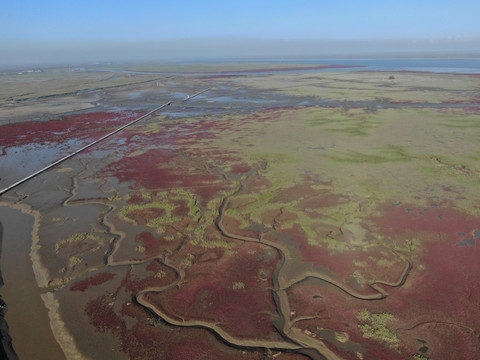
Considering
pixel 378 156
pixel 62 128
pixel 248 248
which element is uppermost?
pixel 62 128

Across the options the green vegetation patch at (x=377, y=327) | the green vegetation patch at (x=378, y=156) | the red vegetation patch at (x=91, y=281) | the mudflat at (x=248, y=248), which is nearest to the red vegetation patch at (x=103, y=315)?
the mudflat at (x=248, y=248)

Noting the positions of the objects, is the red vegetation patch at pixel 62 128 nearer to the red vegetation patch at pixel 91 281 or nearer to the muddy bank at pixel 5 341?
the red vegetation patch at pixel 91 281

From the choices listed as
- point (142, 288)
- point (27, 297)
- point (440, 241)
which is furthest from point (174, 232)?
point (440, 241)

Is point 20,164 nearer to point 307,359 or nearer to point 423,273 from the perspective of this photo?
point 307,359

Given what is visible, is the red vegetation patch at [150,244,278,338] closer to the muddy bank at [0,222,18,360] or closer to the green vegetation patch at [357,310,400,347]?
the green vegetation patch at [357,310,400,347]

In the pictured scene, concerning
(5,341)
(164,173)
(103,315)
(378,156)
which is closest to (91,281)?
(103,315)

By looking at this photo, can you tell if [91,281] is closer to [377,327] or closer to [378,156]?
[377,327]
